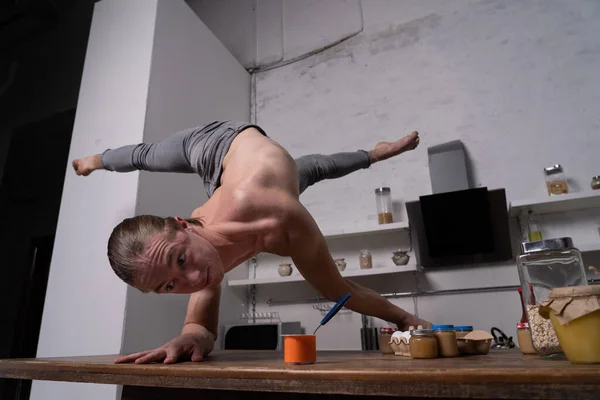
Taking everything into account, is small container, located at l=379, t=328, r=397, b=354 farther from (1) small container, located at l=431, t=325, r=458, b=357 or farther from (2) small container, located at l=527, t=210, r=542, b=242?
(2) small container, located at l=527, t=210, r=542, b=242

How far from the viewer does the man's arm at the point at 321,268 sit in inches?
57.4

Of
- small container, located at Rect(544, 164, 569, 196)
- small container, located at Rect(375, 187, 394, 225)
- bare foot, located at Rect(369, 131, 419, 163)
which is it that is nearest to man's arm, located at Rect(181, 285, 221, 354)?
bare foot, located at Rect(369, 131, 419, 163)

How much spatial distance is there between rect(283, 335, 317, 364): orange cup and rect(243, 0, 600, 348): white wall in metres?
1.87

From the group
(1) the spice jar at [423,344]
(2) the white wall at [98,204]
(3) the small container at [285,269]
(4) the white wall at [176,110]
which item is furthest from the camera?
(3) the small container at [285,269]

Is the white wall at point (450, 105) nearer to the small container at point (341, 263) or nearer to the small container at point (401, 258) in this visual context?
the small container at point (401, 258)

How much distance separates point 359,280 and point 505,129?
1.38m

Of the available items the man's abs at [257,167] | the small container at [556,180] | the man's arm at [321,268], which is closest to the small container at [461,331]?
the man's arm at [321,268]

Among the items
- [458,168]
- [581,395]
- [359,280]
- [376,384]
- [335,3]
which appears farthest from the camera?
[335,3]

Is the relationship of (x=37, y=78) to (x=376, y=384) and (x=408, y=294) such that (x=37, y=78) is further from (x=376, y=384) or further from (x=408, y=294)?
(x=376, y=384)

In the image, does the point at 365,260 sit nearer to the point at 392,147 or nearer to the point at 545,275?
the point at 392,147

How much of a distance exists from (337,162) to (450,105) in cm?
130

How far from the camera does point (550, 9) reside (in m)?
2.88

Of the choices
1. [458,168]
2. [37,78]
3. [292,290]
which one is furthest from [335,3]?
[37,78]

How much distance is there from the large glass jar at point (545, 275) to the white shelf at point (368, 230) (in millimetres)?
1490
